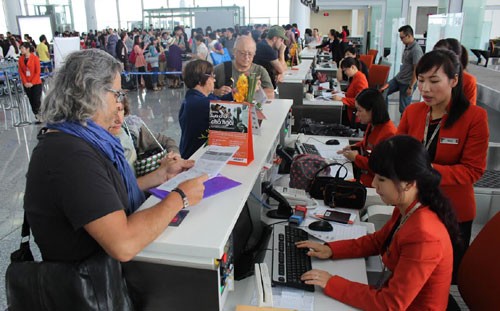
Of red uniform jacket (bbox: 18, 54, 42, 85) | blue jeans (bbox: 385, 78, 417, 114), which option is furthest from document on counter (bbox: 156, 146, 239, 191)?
red uniform jacket (bbox: 18, 54, 42, 85)

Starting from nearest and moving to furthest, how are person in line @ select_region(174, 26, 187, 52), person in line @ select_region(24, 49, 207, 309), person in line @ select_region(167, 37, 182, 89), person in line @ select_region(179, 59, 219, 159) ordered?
person in line @ select_region(24, 49, 207, 309) < person in line @ select_region(179, 59, 219, 159) < person in line @ select_region(167, 37, 182, 89) < person in line @ select_region(174, 26, 187, 52)

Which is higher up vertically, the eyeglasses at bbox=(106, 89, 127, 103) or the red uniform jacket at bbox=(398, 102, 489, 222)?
the eyeglasses at bbox=(106, 89, 127, 103)

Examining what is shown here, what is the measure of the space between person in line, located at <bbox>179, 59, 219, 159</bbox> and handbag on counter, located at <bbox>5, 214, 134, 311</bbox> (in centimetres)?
136

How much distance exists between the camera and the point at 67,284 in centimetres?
113

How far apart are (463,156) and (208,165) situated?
1.26 m

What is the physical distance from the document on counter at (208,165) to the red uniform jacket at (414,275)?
1.96ft

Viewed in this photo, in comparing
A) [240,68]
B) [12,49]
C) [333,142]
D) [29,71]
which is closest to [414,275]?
[333,142]

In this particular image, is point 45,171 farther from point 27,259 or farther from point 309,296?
point 309,296

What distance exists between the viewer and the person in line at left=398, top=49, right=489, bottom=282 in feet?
6.19

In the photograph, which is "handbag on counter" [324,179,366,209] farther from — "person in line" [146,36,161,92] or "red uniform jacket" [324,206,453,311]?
"person in line" [146,36,161,92]

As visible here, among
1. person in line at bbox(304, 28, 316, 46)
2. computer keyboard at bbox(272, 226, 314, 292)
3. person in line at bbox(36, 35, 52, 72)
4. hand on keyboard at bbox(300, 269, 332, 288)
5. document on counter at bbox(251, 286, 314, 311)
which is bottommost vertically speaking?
document on counter at bbox(251, 286, 314, 311)

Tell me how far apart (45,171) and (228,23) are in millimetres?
13688

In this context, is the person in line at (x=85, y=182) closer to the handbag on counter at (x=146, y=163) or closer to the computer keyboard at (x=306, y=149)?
the handbag on counter at (x=146, y=163)

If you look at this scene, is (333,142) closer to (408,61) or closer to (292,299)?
(292,299)
